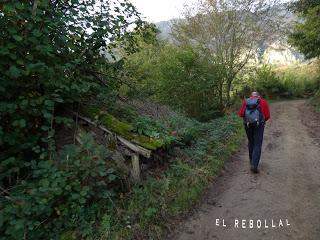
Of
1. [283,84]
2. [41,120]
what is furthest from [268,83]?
[41,120]

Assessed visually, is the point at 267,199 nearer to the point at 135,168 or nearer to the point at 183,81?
the point at 135,168

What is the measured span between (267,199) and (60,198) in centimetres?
371

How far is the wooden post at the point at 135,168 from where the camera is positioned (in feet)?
18.2

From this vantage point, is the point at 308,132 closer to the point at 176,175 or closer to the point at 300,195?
the point at 300,195

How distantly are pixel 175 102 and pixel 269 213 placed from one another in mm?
7658

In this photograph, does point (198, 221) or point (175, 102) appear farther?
point (175, 102)

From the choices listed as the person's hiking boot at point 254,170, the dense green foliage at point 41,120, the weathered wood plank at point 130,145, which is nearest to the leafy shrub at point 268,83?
the person's hiking boot at point 254,170

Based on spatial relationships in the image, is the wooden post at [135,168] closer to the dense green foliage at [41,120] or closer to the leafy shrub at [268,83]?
the dense green foliage at [41,120]

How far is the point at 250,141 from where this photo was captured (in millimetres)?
7324

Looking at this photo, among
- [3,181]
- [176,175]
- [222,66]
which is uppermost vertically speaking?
[222,66]

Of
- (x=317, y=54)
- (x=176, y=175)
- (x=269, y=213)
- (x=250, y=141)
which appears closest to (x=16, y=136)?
(x=176, y=175)

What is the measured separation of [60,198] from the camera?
4457 millimetres

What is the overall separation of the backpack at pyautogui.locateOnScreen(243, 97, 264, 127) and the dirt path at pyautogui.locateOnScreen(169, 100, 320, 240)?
1.22 metres

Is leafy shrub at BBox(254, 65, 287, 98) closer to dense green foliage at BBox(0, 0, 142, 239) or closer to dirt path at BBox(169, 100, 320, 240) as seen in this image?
dirt path at BBox(169, 100, 320, 240)
